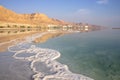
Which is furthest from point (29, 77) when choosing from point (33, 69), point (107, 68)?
point (107, 68)

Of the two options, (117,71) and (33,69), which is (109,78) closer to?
(117,71)

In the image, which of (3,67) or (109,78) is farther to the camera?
(3,67)

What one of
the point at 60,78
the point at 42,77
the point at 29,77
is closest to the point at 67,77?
the point at 60,78

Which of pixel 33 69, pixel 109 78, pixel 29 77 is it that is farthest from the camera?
pixel 33 69

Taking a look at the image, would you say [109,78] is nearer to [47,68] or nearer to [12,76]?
[47,68]

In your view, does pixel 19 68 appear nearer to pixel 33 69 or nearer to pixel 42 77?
pixel 33 69

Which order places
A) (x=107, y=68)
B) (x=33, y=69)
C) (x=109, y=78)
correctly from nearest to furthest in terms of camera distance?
(x=109, y=78), (x=33, y=69), (x=107, y=68)

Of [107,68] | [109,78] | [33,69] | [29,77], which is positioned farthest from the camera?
[107,68]

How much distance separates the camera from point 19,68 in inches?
427

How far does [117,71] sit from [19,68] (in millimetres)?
6415

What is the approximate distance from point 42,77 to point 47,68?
1895 millimetres

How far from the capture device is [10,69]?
34.7 feet

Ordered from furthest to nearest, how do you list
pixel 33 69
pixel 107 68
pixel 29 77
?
pixel 107 68, pixel 33 69, pixel 29 77

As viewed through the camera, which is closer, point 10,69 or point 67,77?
point 67,77
